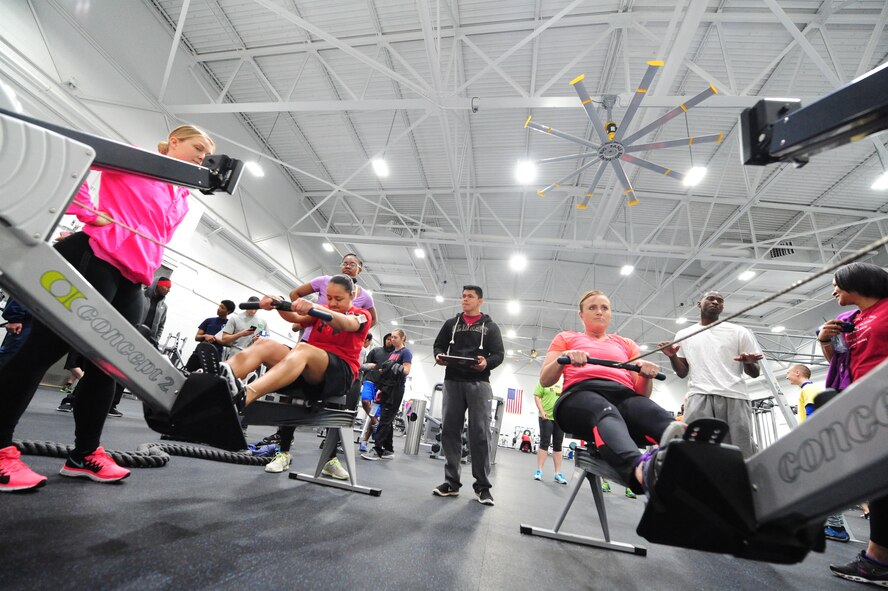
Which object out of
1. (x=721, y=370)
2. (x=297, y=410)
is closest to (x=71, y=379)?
(x=297, y=410)

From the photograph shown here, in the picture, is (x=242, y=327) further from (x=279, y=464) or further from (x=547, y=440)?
(x=547, y=440)

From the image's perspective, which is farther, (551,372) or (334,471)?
(334,471)

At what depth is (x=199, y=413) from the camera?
1155 mm

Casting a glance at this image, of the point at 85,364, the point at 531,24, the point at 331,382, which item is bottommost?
the point at 85,364

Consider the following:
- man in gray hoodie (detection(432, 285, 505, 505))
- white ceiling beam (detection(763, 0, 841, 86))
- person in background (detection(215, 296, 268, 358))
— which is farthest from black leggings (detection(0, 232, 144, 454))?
white ceiling beam (detection(763, 0, 841, 86))

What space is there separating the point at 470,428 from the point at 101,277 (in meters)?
2.11

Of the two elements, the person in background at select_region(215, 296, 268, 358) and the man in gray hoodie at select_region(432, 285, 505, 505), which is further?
the person in background at select_region(215, 296, 268, 358)

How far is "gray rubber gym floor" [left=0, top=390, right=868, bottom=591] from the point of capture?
0.90 metres

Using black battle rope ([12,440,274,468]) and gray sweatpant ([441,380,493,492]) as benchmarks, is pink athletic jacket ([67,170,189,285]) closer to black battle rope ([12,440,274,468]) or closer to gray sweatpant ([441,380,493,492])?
black battle rope ([12,440,274,468])

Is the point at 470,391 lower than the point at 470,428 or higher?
higher

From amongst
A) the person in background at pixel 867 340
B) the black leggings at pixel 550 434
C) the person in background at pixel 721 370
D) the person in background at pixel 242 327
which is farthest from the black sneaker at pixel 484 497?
the person in background at pixel 242 327

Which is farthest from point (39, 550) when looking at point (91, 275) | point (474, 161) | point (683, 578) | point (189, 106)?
point (474, 161)

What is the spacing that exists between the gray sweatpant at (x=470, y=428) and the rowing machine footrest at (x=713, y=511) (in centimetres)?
166

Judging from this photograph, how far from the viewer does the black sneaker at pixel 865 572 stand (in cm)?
167
